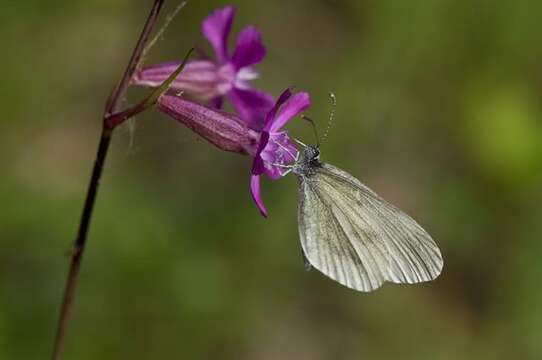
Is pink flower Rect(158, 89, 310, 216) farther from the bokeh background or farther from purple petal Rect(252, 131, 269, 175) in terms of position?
the bokeh background

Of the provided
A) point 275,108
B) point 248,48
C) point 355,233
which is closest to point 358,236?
point 355,233

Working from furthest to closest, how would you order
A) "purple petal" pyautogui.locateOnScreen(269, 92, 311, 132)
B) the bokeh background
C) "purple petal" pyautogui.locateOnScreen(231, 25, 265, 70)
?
the bokeh background
"purple petal" pyautogui.locateOnScreen(231, 25, 265, 70)
"purple petal" pyautogui.locateOnScreen(269, 92, 311, 132)

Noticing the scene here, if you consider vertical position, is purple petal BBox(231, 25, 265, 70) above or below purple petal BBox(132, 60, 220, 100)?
above

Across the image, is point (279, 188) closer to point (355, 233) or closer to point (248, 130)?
point (355, 233)

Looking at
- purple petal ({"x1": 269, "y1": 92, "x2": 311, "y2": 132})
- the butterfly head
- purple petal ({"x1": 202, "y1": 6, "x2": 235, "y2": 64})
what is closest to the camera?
purple petal ({"x1": 269, "y1": 92, "x2": 311, "y2": 132})

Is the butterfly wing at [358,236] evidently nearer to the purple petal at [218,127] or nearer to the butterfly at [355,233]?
the butterfly at [355,233]

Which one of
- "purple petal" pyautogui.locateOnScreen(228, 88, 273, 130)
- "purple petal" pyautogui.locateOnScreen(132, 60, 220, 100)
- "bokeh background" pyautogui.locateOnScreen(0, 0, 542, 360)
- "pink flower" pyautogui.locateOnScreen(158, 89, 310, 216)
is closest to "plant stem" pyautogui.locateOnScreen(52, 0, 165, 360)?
"pink flower" pyautogui.locateOnScreen(158, 89, 310, 216)
